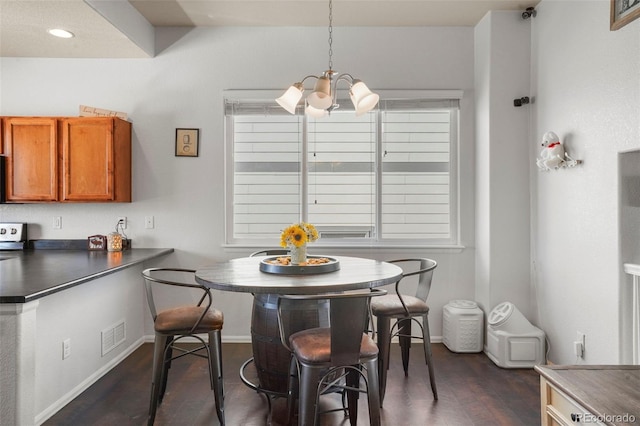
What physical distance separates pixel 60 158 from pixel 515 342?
394 centimetres

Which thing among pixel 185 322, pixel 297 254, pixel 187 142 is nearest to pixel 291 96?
pixel 297 254

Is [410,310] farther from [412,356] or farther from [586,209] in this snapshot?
[586,209]

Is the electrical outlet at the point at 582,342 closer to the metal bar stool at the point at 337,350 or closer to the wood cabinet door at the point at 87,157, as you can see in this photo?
the metal bar stool at the point at 337,350

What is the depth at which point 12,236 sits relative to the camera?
3.57m

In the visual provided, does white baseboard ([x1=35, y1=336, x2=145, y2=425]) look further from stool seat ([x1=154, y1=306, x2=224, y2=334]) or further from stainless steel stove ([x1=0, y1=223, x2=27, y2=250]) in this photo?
stainless steel stove ([x1=0, y1=223, x2=27, y2=250])

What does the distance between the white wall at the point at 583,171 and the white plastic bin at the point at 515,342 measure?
4.7 inches

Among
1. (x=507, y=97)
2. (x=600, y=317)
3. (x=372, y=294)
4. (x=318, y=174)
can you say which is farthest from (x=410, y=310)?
(x=507, y=97)

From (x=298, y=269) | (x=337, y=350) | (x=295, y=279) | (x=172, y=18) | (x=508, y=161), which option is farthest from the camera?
(x=172, y=18)

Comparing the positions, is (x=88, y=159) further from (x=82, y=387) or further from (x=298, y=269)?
(x=298, y=269)

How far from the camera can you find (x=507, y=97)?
336cm

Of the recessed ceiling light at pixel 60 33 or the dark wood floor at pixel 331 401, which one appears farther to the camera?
the recessed ceiling light at pixel 60 33

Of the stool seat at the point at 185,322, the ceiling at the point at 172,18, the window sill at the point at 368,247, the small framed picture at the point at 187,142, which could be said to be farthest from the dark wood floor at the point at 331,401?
the ceiling at the point at 172,18

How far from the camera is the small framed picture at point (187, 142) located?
144 inches

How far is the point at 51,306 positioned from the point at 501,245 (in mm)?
3267
